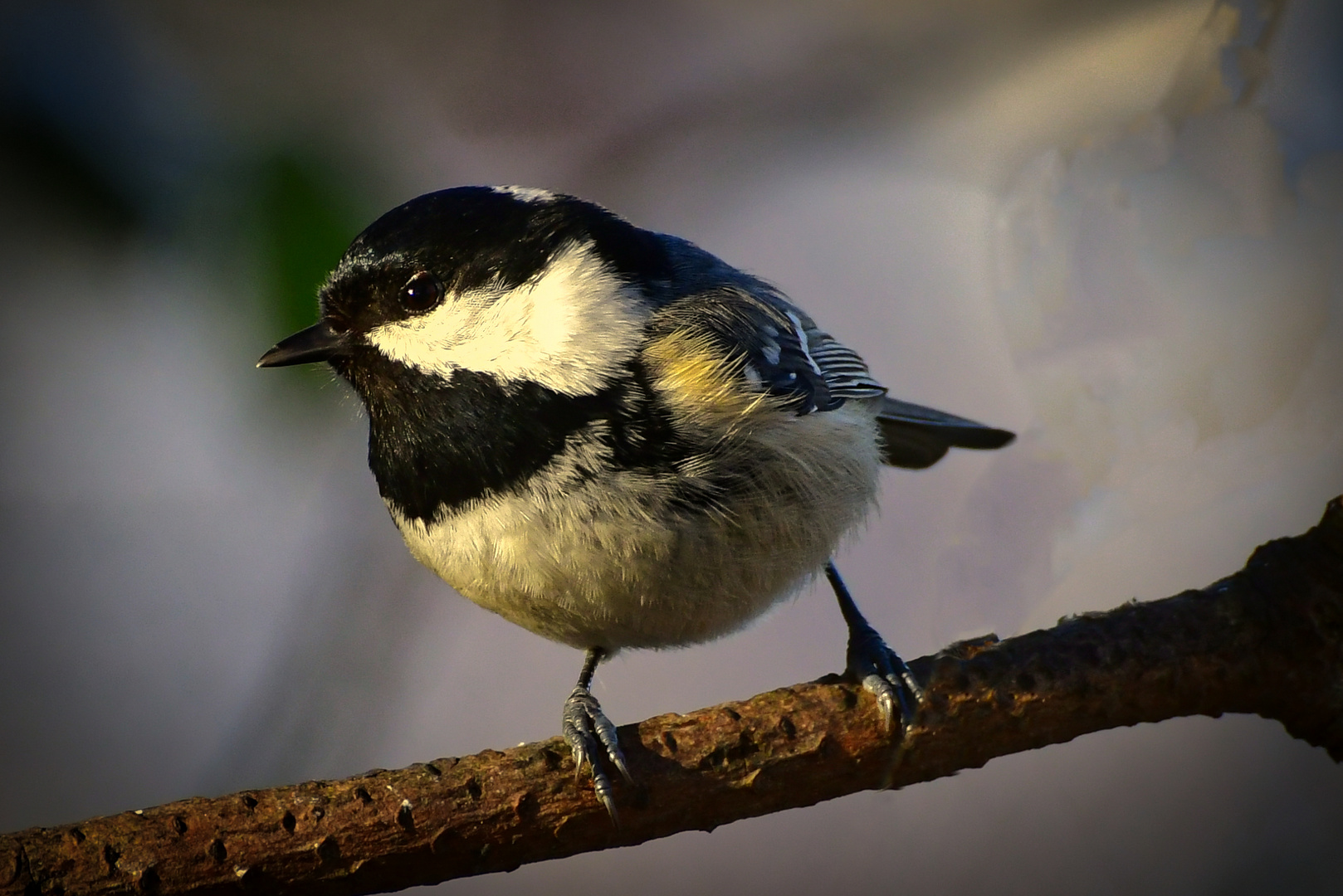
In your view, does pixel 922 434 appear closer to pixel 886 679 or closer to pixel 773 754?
pixel 886 679

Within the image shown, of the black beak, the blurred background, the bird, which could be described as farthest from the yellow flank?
the black beak

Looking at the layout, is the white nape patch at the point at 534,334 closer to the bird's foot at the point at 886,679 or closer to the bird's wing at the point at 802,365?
the bird's wing at the point at 802,365

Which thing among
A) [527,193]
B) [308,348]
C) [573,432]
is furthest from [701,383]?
[308,348]

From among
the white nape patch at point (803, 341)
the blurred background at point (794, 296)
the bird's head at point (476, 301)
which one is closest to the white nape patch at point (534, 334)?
the bird's head at point (476, 301)

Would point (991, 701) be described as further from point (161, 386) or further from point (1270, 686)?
point (161, 386)

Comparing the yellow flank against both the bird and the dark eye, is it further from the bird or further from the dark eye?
the dark eye

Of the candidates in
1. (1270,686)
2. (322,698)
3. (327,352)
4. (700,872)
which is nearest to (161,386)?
(327,352)

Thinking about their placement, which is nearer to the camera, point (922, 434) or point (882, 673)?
point (882, 673)

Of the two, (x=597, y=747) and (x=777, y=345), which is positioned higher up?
(x=777, y=345)
